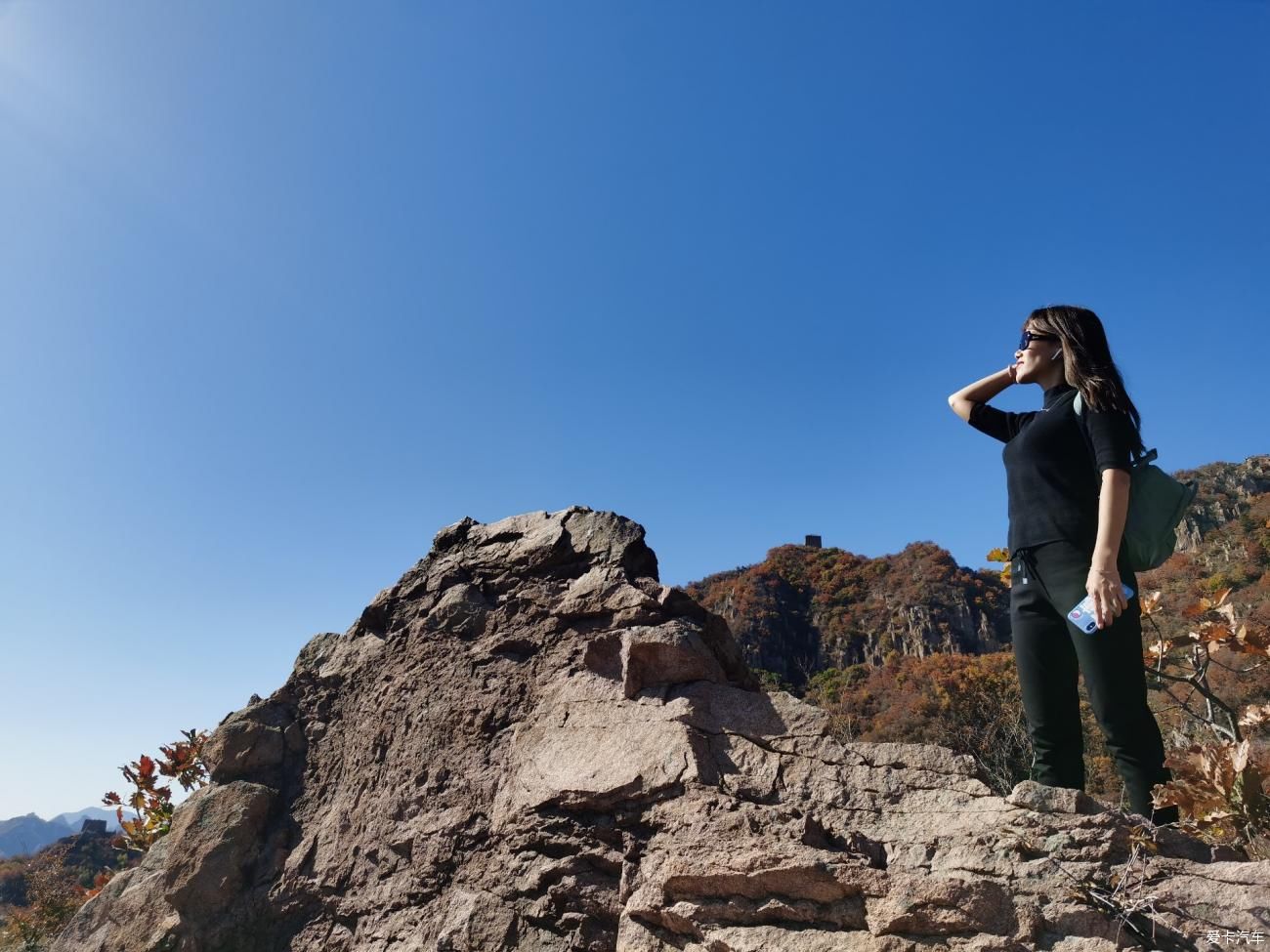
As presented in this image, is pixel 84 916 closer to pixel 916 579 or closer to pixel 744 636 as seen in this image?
pixel 744 636

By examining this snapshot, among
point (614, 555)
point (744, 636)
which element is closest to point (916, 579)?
point (744, 636)

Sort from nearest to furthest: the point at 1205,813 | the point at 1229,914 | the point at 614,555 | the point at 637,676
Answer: the point at 1229,914
the point at 1205,813
the point at 637,676
the point at 614,555

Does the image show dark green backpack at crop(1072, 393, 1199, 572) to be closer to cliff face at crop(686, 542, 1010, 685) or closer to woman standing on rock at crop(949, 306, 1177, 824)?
woman standing on rock at crop(949, 306, 1177, 824)

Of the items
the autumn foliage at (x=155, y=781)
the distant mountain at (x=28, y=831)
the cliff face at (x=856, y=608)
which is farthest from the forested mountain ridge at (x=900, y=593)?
the distant mountain at (x=28, y=831)

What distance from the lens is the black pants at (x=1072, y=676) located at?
8.16 ft

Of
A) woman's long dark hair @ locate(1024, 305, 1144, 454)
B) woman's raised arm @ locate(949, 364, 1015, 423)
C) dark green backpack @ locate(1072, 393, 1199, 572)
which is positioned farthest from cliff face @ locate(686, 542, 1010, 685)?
dark green backpack @ locate(1072, 393, 1199, 572)

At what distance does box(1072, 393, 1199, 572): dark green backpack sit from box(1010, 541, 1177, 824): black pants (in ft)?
0.28

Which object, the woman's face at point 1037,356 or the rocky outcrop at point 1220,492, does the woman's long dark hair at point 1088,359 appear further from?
the rocky outcrop at point 1220,492

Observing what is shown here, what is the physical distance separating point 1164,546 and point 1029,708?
71 centimetres

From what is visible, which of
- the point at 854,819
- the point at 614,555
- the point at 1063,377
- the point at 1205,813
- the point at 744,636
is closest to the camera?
the point at 1205,813

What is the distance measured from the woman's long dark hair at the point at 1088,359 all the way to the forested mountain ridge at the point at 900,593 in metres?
18.5

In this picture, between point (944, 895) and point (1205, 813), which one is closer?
point (944, 895)

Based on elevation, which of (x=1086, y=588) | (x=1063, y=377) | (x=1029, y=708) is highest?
(x=1063, y=377)

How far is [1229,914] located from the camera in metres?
1.97
